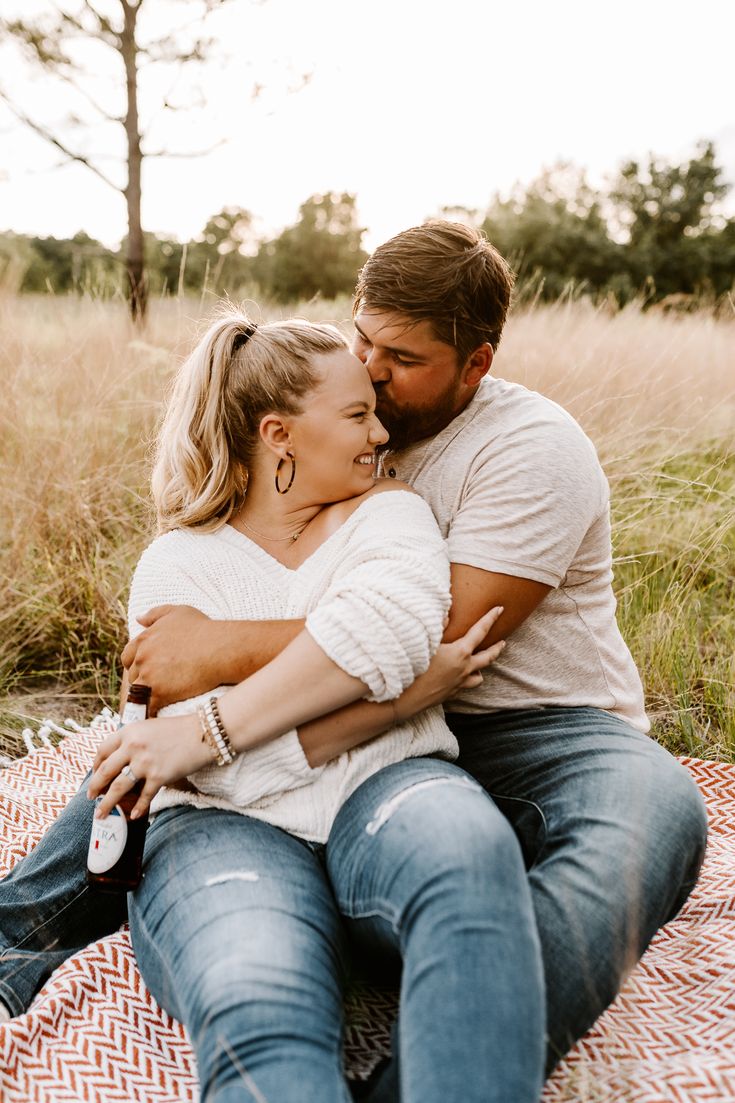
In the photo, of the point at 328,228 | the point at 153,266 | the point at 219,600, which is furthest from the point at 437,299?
the point at 328,228

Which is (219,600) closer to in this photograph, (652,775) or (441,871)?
(441,871)

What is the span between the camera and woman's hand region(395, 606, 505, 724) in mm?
1867

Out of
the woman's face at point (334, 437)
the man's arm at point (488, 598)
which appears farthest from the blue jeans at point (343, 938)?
the woman's face at point (334, 437)

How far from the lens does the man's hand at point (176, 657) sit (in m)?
1.91

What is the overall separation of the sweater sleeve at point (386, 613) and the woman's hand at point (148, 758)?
0.33 meters

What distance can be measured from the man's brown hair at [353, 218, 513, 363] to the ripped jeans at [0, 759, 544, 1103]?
1213mm

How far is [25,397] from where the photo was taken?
13.3 ft

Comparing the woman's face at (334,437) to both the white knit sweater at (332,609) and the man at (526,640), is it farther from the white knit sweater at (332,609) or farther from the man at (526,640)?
the man at (526,640)

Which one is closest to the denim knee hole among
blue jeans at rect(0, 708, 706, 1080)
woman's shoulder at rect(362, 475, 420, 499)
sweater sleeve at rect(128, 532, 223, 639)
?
blue jeans at rect(0, 708, 706, 1080)

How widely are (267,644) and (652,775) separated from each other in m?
0.89

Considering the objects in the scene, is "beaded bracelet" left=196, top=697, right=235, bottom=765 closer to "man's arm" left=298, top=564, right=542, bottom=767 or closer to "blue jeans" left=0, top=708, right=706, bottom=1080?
"man's arm" left=298, top=564, right=542, bottom=767

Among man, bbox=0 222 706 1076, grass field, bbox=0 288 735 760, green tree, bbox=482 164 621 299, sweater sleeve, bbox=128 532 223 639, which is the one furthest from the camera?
green tree, bbox=482 164 621 299

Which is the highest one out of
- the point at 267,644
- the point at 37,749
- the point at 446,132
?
the point at 446,132

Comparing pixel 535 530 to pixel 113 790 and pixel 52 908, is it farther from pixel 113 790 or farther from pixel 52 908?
pixel 52 908
